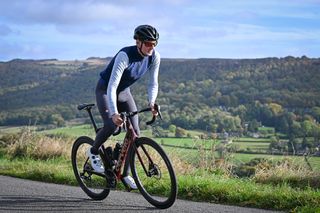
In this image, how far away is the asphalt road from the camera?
6437 millimetres

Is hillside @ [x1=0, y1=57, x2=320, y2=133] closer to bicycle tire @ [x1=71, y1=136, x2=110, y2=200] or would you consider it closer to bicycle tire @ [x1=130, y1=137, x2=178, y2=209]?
bicycle tire @ [x1=71, y1=136, x2=110, y2=200]

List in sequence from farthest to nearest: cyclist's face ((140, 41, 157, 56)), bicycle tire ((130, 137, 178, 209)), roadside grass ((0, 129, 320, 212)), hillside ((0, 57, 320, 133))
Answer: hillside ((0, 57, 320, 133))
roadside grass ((0, 129, 320, 212))
cyclist's face ((140, 41, 157, 56))
bicycle tire ((130, 137, 178, 209))

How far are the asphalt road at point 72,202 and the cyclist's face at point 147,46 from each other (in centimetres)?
207

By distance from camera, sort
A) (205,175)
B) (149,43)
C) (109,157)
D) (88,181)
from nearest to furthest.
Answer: (149,43), (109,157), (88,181), (205,175)

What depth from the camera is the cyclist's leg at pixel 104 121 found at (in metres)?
6.89

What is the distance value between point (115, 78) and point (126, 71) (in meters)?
0.32

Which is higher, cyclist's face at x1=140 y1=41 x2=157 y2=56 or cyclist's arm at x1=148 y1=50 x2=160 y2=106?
cyclist's face at x1=140 y1=41 x2=157 y2=56

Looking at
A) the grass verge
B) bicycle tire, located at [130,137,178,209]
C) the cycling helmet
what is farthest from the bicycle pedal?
the cycling helmet

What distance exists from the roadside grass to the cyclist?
1.36m

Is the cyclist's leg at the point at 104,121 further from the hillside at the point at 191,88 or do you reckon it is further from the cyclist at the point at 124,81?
the hillside at the point at 191,88

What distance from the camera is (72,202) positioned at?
6930 millimetres

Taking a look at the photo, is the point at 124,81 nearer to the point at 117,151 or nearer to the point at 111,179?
the point at 117,151

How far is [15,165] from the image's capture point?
35.8 feet

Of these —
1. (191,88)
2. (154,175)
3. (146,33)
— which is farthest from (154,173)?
(191,88)
